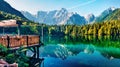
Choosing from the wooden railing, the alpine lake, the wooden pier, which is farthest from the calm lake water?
the wooden railing

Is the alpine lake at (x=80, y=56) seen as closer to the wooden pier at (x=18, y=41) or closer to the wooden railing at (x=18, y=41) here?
the wooden pier at (x=18, y=41)

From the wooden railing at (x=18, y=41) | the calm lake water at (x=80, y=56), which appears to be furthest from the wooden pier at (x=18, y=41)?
the calm lake water at (x=80, y=56)

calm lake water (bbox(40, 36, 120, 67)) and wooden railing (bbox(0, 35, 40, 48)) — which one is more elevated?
wooden railing (bbox(0, 35, 40, 48))

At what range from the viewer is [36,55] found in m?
33.4

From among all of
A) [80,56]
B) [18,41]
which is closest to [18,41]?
[18,41]

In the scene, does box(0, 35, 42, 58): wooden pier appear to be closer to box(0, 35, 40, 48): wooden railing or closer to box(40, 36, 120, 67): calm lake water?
A: box(0, 35, 40, 48): wooden railing

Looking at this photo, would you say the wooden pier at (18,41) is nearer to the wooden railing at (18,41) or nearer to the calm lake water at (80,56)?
the wooden railing at (18,41)

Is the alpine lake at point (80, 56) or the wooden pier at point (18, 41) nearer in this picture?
the wooden pier at point (18, 41)

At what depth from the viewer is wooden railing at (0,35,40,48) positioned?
71.3 feet

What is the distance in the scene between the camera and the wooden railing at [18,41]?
71.3 feet

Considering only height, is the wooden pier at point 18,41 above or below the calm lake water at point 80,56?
above

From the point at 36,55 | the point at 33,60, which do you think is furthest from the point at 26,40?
the point at 36,55

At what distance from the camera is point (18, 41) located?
24.5m

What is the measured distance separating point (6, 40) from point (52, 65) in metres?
16.7
